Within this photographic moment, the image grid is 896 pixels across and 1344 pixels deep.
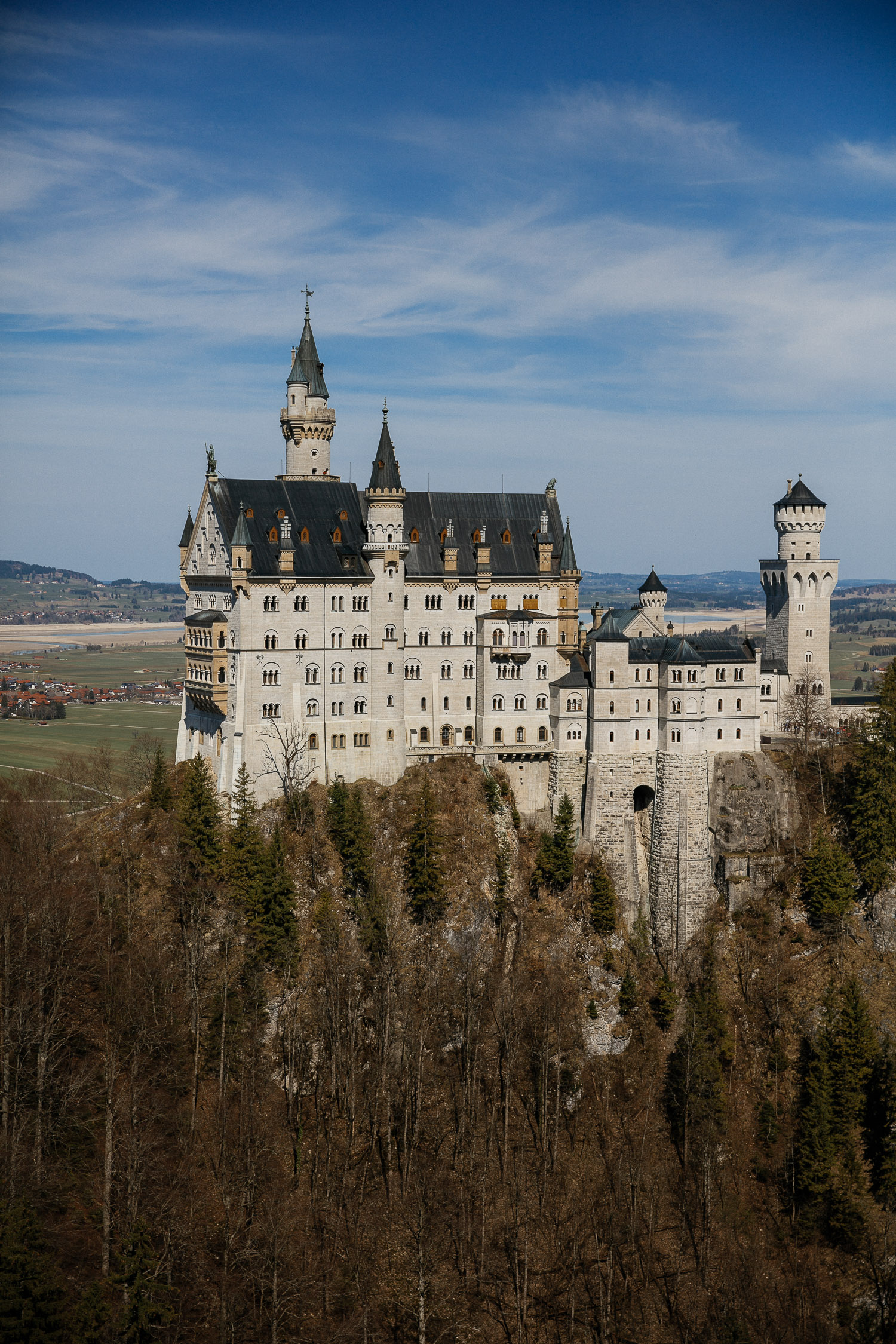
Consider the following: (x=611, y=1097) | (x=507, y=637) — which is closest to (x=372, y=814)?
(x=507, y=637)

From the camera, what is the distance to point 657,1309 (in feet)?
260

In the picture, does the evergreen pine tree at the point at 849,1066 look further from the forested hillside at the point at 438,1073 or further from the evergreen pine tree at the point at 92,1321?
the evergreen pine tree at the point at 92,1321

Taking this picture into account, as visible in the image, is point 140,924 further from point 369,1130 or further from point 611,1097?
point 611,1097

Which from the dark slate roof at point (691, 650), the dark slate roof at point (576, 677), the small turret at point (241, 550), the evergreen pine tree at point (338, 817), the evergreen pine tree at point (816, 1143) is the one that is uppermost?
the small turret at point (241, 550)

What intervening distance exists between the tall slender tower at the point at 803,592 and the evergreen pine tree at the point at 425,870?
32776 mm

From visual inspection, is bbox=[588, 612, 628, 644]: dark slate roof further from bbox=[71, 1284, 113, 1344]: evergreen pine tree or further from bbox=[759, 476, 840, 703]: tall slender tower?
bbox=[71, 1284, 113, 1344]: evergreen pine tree

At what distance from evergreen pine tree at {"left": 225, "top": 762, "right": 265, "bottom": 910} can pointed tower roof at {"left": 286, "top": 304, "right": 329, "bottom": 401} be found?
34.8 m

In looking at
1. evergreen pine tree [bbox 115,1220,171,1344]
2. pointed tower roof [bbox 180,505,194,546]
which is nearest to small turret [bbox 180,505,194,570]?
pointed tower roof [bbox 180,505,194,546]

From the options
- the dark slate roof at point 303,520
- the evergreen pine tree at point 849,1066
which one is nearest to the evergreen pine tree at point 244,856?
the dark slate roof at point 303,520

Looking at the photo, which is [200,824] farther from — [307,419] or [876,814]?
[876,814]

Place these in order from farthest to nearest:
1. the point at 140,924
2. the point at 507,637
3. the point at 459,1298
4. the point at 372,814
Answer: the point at 507,637
the point at 372,814
the point at 140,924
the point at 459,1298

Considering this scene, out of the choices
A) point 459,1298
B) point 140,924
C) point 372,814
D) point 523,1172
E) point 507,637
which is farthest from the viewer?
point 507,637

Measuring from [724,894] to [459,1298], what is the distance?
36.9 metres

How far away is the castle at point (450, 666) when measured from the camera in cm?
9919
